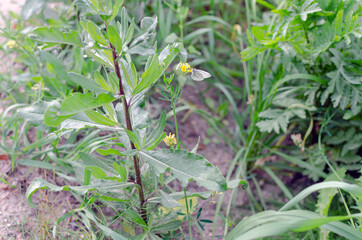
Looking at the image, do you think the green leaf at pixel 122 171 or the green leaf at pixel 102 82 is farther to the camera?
the green leaf at pixel 122 171

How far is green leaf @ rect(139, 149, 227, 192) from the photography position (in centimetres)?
119

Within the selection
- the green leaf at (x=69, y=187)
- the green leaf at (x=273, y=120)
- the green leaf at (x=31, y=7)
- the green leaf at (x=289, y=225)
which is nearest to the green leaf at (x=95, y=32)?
the green leaf at (x=69, y=187)

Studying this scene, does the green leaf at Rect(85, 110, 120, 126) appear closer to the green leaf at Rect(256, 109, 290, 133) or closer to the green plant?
the green plant

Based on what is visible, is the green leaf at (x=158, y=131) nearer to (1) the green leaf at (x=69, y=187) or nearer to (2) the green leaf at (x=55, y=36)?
(1) the green leaf at (x=69, y=187)

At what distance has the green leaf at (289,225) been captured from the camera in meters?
1.07

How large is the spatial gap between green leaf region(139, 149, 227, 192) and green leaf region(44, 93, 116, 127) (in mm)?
289

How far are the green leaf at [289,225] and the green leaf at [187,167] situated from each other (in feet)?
0.65

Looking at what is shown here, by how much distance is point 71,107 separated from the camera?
1121 millimetres

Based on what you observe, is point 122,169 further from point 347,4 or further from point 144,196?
point 347,4

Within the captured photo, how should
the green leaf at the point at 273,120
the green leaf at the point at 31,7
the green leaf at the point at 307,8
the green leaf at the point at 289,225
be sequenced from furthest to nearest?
1. the green leaf at the point at 31,7
2. the green leaf at the point at 273,120
3. the green leaf at the point at 307,8
4. the green leaf at the point at 289,225

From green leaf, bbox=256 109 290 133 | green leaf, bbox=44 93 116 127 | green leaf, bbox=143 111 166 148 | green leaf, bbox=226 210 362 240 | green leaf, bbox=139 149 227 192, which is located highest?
green leaf, bbox=44 93 116 127

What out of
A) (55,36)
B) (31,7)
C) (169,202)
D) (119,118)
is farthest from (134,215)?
(31,7)

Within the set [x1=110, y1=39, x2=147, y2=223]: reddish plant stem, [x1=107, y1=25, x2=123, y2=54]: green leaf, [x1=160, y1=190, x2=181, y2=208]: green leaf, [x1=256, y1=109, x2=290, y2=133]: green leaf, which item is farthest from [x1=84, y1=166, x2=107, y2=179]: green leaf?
[x1=256, y1=109, x2=290, y2=133]: green leaf

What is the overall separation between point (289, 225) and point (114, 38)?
2.85 feet
